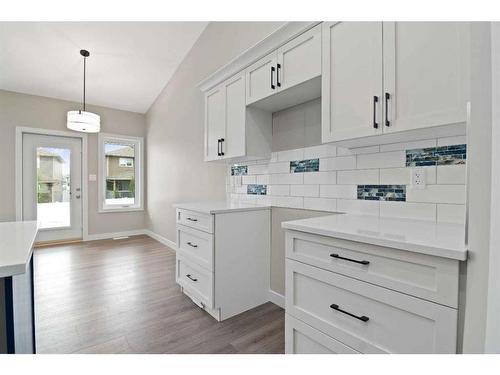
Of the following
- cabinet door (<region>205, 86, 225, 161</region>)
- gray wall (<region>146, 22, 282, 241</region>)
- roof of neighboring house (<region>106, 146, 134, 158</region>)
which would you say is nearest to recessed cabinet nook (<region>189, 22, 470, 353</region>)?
cabinet door (<region>205, 86, 225, 161</region>)

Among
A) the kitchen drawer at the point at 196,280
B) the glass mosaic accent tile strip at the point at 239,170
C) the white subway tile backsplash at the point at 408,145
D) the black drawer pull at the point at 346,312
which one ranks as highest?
the white subway tile backsplash at the point at 408,145

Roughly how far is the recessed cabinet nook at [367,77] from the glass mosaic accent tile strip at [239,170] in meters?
0.53

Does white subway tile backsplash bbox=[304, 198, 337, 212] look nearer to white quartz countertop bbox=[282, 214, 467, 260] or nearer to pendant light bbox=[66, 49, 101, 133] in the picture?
white quartz countertop bbox=[282, 214, 467, 260]

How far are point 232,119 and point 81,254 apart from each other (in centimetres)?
338

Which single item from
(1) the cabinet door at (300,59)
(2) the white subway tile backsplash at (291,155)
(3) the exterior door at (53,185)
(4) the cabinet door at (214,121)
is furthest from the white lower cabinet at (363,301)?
(3) the exterior door at (53,185)

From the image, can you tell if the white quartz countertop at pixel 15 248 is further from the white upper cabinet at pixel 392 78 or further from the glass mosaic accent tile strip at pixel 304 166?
the glass mosaic accent tile strip at pixel 304 166

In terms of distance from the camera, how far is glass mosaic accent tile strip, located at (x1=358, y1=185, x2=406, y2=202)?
1489 millimetres

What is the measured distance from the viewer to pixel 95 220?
4.90 m

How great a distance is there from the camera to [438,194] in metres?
1.34

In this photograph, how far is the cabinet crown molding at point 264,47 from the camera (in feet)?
5.45

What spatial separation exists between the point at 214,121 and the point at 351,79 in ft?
5.03

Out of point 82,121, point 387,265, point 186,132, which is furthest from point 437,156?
point 82,121
